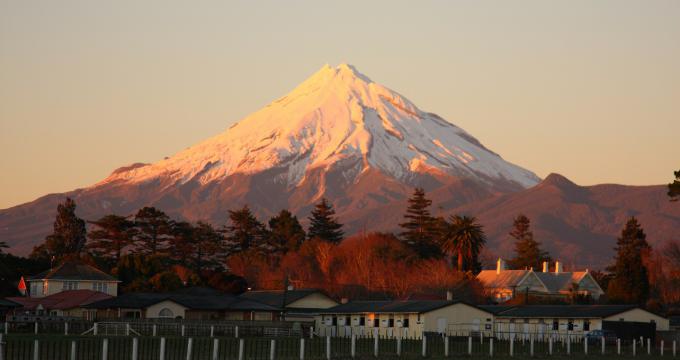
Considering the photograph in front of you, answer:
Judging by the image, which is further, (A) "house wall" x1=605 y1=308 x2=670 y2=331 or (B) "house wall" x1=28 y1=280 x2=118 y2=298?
(B) "house wall" x1=28 y1=280 x2=118 y2=298

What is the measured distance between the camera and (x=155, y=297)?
85688 mm

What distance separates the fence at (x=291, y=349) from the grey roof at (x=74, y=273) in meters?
37.5

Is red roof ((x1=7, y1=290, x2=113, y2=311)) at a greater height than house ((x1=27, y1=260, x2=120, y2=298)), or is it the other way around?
house ((x1=27, y1=260, x2=120, y2=298))

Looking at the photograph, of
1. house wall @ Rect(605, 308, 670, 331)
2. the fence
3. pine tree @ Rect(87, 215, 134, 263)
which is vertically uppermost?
pine tree @ Rect(87, 215, 134, 263)

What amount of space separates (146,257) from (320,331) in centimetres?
3654

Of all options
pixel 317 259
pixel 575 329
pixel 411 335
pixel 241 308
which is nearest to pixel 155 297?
pixel 241 308

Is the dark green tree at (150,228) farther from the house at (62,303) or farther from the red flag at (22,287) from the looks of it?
the house at (62,303)

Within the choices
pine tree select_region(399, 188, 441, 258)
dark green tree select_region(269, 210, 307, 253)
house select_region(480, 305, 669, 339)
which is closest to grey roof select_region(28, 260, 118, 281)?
house select_region(480, 305, 669, 339)

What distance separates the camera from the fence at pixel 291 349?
4814 centimetres

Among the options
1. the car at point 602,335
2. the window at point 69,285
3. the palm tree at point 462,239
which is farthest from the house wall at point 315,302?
the palm tree at point 462,239

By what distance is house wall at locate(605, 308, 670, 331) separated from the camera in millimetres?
75331

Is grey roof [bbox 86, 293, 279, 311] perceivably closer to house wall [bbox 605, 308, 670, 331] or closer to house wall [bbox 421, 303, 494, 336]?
house wall [bbox 421, 303, 494, 336]

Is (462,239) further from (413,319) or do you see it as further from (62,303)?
(413,319)

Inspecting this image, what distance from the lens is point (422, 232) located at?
471 feet
